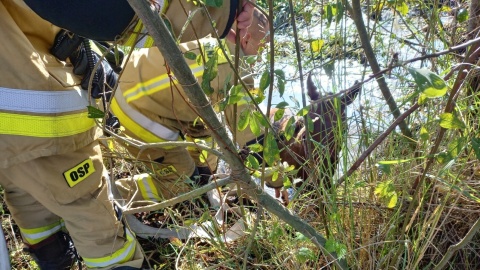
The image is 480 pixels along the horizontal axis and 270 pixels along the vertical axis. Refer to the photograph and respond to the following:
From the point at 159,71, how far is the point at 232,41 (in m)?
0.38

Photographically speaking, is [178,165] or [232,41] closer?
[232,41]

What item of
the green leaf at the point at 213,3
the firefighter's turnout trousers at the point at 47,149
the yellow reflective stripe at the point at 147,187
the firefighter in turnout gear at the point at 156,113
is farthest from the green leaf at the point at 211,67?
the yellow reflective stripe at the point at 147,187

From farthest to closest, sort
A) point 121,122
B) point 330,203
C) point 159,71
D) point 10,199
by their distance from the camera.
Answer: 1. point 121,122
2. point 159,71
3. point 10,199
4. point 330,203

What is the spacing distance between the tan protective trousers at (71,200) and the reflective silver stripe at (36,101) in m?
0.19

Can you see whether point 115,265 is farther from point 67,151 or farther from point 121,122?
point 121,122

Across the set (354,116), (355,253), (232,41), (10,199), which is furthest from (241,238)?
(10,199)

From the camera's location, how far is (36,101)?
165 centimetres

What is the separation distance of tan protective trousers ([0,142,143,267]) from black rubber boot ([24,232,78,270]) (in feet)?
0.25

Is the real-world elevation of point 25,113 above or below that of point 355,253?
above

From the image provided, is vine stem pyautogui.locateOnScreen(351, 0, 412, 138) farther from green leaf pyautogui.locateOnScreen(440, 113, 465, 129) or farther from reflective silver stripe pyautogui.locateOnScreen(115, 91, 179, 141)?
reflective silver stripe pyautogui.locateOnScreen(115, 91, 179, 141)

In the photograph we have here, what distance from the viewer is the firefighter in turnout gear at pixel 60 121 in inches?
54.2

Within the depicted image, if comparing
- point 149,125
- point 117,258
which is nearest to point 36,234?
point 117,258

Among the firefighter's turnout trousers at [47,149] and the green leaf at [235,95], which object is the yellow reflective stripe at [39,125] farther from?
the green leaf at [235,95]

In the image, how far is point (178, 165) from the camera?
259 cm
